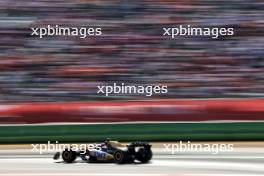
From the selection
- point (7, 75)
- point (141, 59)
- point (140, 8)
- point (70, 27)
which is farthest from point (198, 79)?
point (7, 75)

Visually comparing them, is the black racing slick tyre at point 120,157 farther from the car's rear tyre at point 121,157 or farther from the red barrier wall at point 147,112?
the red barrier wall at point 147,112

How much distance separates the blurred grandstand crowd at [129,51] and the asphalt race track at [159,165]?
2.69 meters

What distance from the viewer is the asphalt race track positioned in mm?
9383

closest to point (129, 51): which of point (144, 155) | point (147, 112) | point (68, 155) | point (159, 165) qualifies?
point (147, 112)

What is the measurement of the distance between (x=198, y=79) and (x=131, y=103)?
1.79 metres

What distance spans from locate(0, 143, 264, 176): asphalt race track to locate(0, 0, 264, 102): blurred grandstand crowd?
8.83 feet

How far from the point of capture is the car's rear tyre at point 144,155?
10.2 m

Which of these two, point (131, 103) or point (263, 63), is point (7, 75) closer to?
point (131, 103)

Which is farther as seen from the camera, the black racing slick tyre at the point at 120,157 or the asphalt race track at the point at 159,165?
the black racing slick tyre at the point at 120,157

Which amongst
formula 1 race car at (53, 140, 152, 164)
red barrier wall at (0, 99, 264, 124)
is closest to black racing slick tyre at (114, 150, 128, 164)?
formula 1 race car at (53, 140, 152, 164)

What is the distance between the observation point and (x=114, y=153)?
10227mm

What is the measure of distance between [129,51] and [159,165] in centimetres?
529

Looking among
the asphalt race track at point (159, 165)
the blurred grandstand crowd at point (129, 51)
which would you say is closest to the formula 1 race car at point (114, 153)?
the asphalt race track at point (159, 165)

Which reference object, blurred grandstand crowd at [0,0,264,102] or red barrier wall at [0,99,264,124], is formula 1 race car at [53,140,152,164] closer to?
red barrier wall at [0,99,264,124]
